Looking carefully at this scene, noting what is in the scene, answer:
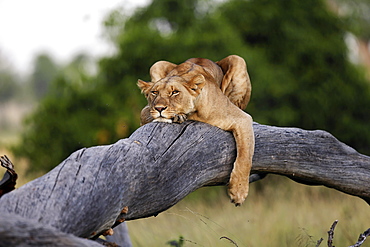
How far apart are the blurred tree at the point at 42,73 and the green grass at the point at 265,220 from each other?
5137 centimetres

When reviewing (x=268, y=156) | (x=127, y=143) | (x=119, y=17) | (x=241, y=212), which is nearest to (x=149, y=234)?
(x=241, y=212)

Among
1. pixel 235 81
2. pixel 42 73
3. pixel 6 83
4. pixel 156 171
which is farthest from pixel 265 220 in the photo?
pixel 42 73

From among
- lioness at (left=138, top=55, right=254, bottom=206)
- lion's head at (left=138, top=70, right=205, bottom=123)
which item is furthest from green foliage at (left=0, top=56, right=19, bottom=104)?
lion's head at (left=138, top=70, right=205, bottom=123)

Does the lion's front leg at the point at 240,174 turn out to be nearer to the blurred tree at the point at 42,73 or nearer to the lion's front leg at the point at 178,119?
the lion's front leg at the point at 178,119

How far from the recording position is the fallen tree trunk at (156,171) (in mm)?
2480

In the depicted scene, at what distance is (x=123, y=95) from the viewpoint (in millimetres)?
8102

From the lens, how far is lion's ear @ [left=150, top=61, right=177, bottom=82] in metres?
4.09

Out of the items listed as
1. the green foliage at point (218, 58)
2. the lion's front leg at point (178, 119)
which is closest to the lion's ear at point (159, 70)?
the lion's front leg at point (178, 119)

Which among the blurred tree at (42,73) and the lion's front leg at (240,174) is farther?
the blurred tree at (42,73)

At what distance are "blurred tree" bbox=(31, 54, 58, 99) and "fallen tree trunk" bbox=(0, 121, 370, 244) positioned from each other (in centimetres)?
5512

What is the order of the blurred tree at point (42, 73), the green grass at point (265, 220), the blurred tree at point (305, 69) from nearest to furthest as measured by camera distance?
the green grass at point (265, 220), the blurred tree at point (305, 69), the blurred tree at point (42, 73)

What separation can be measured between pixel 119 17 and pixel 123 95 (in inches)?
67.1

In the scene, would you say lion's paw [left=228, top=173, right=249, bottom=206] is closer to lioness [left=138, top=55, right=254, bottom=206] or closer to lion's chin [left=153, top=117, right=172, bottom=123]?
lioness [left=138, top=55, right=254, bottom=206]

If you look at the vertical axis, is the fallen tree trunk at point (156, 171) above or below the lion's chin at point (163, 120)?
below
